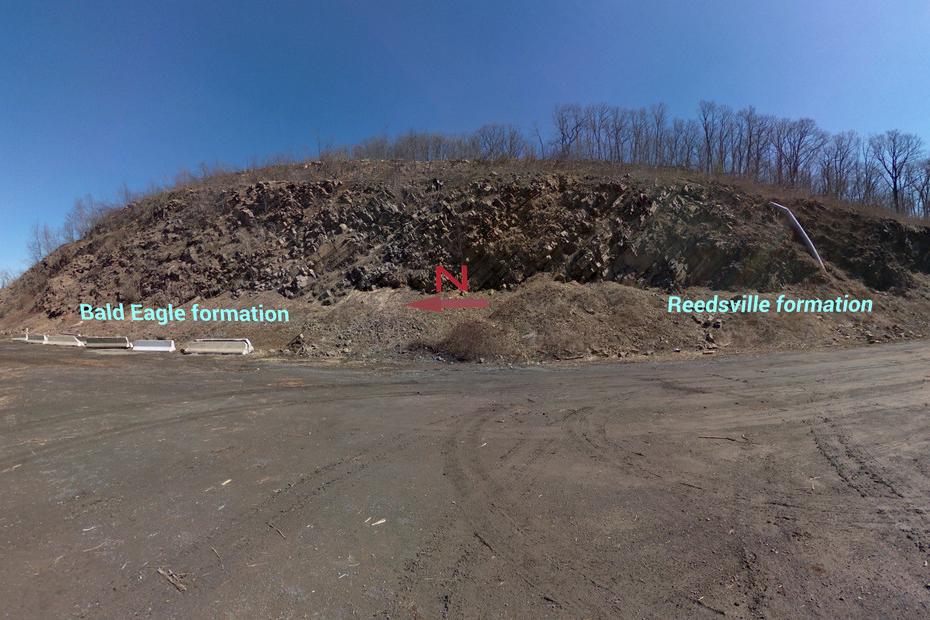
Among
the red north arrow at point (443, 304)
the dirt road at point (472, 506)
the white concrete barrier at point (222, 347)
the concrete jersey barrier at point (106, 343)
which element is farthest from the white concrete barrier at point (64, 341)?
the red north arrow at point (443, 304)

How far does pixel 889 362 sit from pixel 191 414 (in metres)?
17.8

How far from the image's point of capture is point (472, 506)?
457 cm

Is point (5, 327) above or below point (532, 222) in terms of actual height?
below

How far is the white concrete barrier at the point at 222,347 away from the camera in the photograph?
17.3 metres

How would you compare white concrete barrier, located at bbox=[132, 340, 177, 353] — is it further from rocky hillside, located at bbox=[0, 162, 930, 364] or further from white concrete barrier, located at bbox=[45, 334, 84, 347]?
rocky hillside, located at bbox=[0, 162, 930, 364]

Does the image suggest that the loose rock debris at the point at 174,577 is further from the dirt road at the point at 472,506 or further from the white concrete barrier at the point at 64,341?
the white concrete barrier at the point at 64,341

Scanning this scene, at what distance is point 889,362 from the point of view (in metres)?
12.5

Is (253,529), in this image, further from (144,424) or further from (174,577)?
(144,424)

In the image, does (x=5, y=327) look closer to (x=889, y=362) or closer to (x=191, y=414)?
(x=191, y=414)

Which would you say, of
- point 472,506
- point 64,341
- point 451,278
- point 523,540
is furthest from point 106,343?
point 523,540

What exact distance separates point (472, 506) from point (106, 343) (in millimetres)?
23000

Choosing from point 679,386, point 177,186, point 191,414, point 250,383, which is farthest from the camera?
point 177,186

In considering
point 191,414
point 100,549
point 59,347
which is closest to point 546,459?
point 100,549

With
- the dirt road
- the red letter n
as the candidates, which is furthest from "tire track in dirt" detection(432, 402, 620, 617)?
Answer: the red letter n
